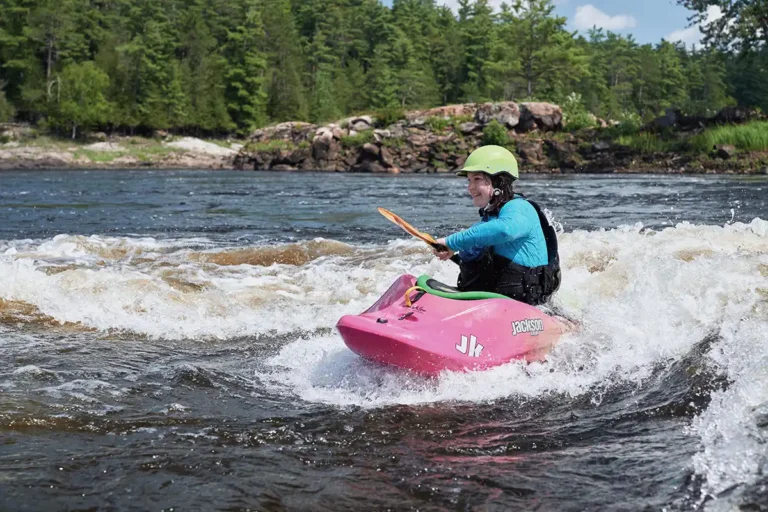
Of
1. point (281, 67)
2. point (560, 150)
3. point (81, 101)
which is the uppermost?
point (281, 67)

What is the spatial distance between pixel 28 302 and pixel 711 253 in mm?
7533

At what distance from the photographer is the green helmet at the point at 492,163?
16.3 feet

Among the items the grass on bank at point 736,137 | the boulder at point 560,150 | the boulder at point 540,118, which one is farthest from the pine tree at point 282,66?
the grass on bank at point 736,137

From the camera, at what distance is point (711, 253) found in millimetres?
8898

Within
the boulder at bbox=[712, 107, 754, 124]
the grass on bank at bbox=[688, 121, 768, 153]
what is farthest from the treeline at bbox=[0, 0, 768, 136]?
the grass on bank at bbox=[688, 121, 768, 153]

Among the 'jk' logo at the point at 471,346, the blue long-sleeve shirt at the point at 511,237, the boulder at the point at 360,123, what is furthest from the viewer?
the boulder at the point at 360,123

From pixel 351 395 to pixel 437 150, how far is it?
33.3 m

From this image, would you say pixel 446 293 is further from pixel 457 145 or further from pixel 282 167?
pixel 282 167

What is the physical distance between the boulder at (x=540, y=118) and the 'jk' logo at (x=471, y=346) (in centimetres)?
3460

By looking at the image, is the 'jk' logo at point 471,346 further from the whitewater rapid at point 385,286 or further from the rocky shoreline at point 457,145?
the rocky shoreline at point 457,145

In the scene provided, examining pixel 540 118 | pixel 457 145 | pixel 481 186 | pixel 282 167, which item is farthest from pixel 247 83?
pixel 481 186

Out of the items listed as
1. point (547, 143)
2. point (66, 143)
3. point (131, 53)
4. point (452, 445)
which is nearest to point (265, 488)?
point (452, 445)

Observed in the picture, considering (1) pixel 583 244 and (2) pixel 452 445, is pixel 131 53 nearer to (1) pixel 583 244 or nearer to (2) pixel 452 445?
(1) pixel 583 244

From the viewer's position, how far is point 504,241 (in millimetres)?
4844
